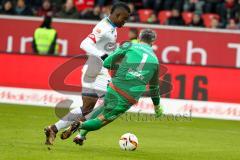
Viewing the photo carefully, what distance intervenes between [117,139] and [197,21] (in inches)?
402

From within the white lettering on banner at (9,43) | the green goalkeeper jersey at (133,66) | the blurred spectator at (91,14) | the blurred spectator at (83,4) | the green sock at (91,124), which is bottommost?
the white lettering on banner at (9,43)

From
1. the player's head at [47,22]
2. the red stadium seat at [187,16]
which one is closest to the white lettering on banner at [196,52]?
the red stadium seat at [187,16]

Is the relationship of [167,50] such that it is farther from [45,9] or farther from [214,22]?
[45,9]

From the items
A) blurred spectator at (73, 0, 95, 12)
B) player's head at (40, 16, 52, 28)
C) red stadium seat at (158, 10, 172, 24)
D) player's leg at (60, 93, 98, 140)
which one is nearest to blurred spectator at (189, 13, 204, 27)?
red stadium seat at (158, 10, 172, 24)

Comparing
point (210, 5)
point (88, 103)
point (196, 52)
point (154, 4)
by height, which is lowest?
point (196, 52)

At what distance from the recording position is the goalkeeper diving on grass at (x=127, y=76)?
38.5 ft

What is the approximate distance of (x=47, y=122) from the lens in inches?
650

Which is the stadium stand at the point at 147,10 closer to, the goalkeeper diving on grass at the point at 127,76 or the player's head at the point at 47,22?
the player's head at the point at 47,22

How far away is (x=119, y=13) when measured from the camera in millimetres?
12773

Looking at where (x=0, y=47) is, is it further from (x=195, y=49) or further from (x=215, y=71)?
(x=215, y=71)

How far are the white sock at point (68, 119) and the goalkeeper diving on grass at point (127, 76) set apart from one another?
1.59 ft

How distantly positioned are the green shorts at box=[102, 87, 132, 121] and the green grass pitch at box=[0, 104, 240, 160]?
0.58 meters

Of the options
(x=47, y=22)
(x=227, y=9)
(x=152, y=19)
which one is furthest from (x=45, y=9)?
(x=227, y=9)

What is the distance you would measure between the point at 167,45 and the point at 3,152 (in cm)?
1291
